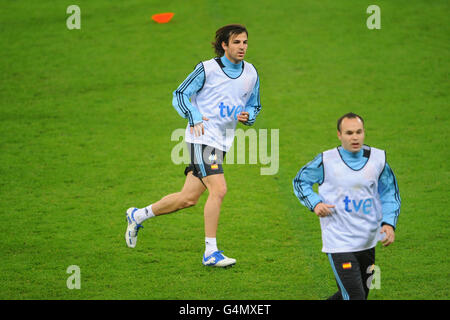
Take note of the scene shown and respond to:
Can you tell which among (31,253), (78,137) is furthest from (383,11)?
(31,253)

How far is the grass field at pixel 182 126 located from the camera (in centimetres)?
604

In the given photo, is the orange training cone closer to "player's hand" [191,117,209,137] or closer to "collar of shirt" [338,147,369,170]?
"player's hand" [191,117,209,137]

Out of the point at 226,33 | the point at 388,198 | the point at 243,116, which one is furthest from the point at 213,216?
the point at 388,198

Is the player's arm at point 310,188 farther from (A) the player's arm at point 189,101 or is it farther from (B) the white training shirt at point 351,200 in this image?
(A) the player's arm at point 189,101

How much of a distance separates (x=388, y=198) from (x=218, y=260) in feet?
6.65

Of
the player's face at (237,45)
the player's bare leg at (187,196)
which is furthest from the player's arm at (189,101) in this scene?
the player's bare leg at (187,196)

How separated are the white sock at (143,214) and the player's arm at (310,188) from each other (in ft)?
7.09

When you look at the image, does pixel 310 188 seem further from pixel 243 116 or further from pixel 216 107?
pixel 216 107

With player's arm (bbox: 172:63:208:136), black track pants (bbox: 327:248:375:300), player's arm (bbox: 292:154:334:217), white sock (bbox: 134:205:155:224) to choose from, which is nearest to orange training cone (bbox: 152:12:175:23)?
white sock (bbox: 134:205:155:224)

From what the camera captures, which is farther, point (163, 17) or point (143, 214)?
point (163, 17)

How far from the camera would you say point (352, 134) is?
14.7ft

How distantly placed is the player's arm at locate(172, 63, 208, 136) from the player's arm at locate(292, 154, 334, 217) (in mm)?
1411
